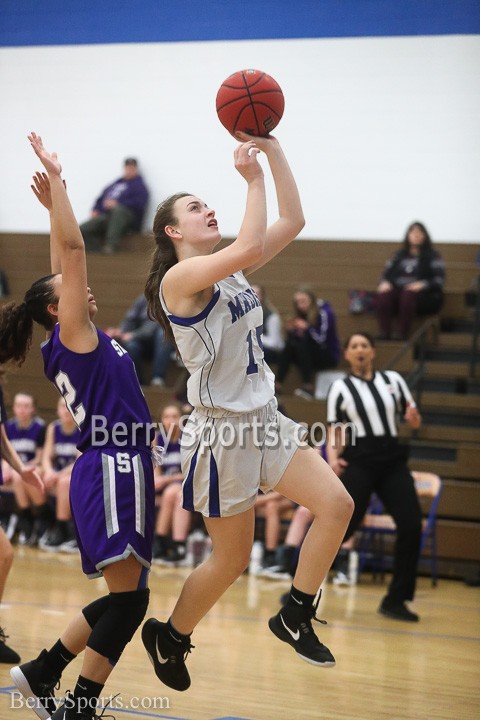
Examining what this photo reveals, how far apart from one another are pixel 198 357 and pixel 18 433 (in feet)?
21.7

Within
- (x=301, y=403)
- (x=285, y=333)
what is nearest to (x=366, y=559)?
(x=301, y=403)

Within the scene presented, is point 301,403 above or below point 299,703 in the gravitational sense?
above

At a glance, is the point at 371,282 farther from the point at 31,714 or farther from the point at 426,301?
the point at 31,714

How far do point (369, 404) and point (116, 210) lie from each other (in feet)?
21.7

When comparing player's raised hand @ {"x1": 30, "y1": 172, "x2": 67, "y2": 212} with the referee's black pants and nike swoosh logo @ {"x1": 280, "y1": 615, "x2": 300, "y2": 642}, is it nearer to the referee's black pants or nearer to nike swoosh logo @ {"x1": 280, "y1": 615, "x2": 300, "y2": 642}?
nike swoosh logo @ {"x1": 280, "y1": 615, "x2": 300, "y2": 642}

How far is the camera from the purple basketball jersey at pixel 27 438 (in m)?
9.81

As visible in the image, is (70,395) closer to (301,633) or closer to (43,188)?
(43,188)

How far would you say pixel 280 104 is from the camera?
12.6 ft

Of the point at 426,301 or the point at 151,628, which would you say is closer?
the point at 151,628

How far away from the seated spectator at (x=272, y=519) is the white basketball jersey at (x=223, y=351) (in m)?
5.07

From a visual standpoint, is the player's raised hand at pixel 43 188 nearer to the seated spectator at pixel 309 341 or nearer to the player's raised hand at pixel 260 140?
the player's raised hand at pixel 260 140

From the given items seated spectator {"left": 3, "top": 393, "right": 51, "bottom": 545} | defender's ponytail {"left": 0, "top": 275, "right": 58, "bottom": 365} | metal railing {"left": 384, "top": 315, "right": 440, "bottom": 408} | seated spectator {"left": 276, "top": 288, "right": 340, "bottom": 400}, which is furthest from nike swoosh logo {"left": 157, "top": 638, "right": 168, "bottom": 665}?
seated spectator {"left": 276, "top": 288, "right": 340, "bottom": 400}

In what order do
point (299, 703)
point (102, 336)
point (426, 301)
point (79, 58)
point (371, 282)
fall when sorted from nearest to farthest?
point (102, 336)
point (299, 703)
point (426, 301)
point (371, 282)
point (79, 58)

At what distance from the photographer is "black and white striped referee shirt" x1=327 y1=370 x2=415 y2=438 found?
6.96 metres
